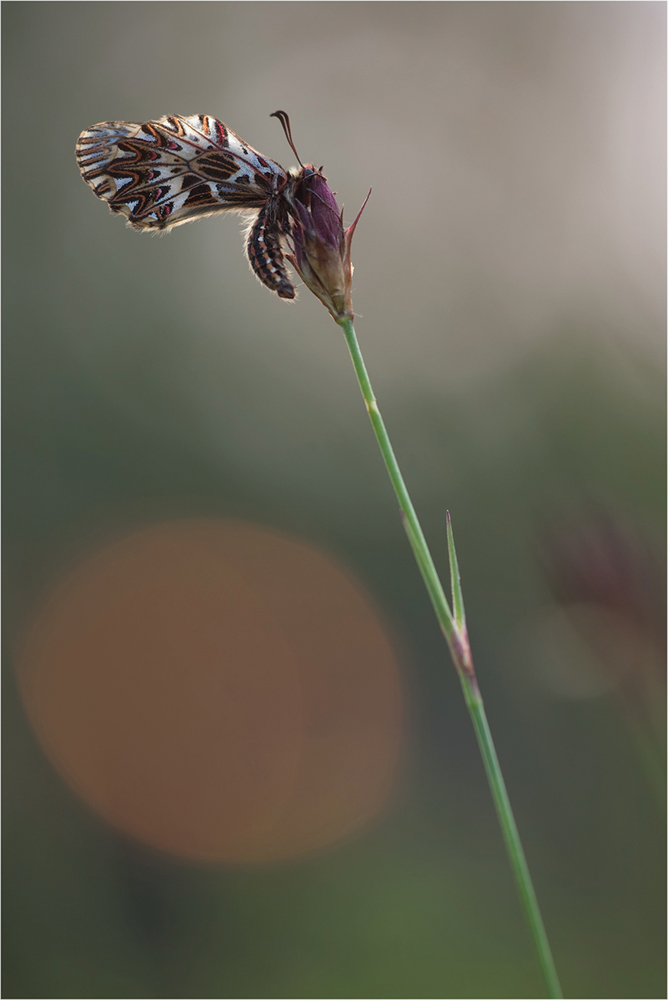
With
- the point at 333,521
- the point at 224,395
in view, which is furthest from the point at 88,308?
the point at 333,521

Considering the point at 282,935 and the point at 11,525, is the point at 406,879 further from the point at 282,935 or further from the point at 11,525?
the point at 11,525

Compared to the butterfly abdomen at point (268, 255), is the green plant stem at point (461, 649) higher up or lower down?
lower down

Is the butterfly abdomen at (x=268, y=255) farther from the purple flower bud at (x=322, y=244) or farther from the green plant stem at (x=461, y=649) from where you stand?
the green plant stem at (x=461, y=649)

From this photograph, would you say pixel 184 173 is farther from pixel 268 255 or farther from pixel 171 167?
pixel 268 255

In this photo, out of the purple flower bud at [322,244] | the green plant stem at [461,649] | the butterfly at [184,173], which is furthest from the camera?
the butterfly at [184,173]

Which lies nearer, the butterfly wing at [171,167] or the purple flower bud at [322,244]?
the purple flower bud at [322,244]

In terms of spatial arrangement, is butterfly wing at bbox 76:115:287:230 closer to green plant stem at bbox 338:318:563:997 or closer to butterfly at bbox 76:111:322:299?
butterfly at bbox 76:111:322:299

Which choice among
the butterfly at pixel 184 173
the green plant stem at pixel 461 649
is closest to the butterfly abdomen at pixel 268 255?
the butterfly at pixel 184 173

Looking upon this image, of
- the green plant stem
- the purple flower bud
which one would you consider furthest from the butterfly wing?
the green plant stem
